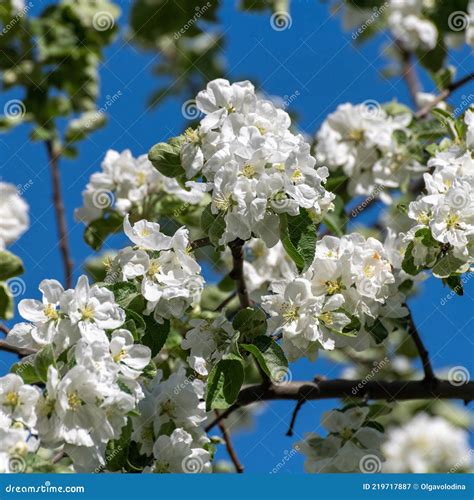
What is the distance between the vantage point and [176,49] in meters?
5.35

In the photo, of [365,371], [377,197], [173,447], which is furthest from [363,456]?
[365,371]

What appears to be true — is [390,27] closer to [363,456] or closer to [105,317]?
[363,456]

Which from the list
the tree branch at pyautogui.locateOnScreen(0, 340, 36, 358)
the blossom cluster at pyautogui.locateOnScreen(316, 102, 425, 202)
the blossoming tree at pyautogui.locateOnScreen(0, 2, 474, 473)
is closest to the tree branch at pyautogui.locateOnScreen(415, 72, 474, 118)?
the blossom cluster at pyautogui.locateOnScreen(316, 102, 425, 202)

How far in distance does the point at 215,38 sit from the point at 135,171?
2.17 meters

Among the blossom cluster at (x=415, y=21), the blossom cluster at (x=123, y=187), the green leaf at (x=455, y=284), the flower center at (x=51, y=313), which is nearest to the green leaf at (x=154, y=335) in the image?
the flower center at (x=51, y=313)

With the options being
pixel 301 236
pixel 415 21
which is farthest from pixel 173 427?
pixel 415 21

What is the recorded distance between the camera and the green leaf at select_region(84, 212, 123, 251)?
9.87 ft

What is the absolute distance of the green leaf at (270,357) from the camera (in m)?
2.16

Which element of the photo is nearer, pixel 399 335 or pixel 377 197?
pixel 377 197

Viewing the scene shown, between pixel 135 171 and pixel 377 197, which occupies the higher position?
pixel 377 197

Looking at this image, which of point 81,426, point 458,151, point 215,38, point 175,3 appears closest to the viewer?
point 81,426

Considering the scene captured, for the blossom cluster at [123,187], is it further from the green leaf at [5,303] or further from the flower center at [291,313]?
the flower center at [291,313]

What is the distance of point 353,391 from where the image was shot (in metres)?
2.69

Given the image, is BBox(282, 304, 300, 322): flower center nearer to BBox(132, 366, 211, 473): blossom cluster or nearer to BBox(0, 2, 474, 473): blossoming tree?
BBox(0, 2, 474, 473): blossoming tree
